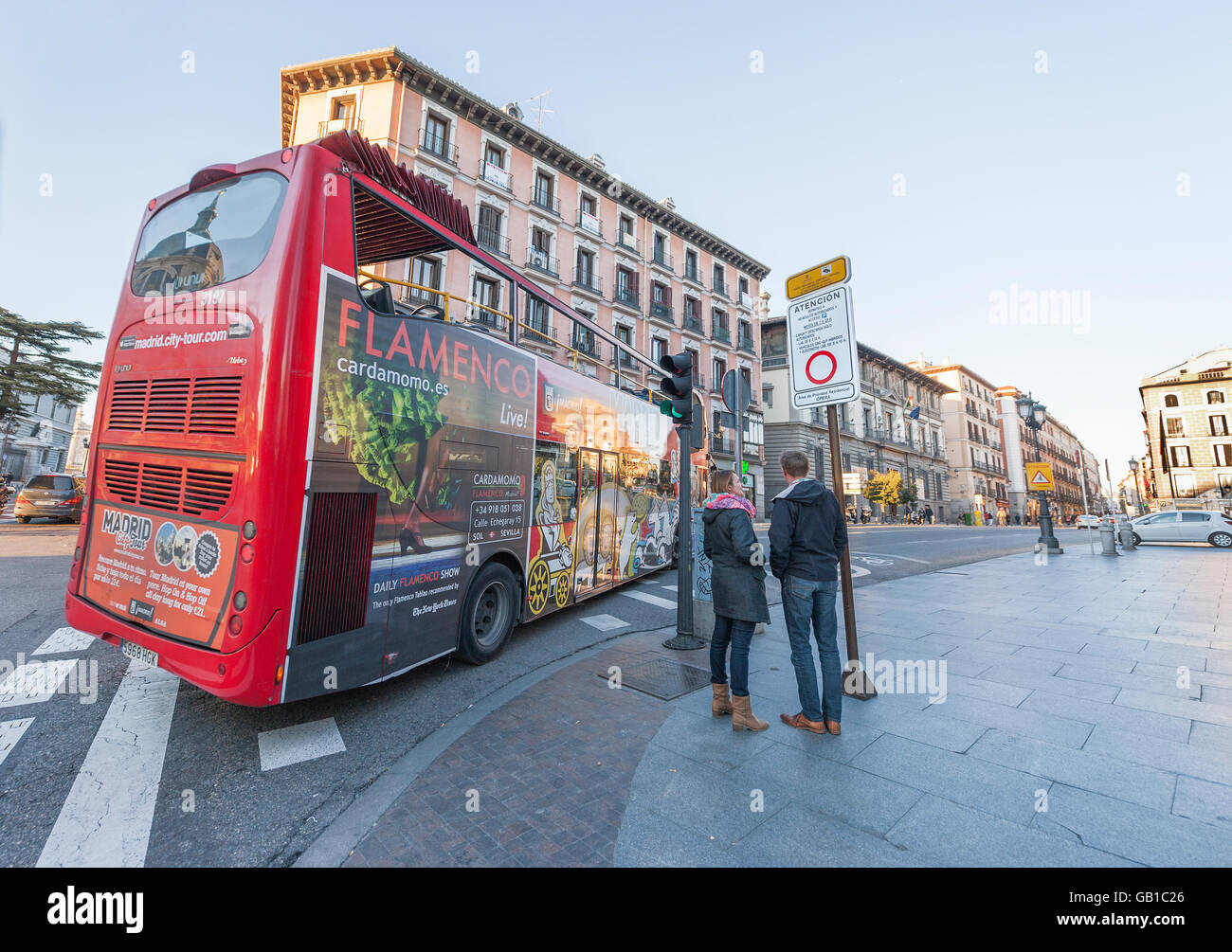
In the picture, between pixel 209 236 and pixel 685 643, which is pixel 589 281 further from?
pixel 209 236

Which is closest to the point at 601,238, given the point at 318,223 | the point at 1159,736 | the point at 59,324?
the point at 318,223

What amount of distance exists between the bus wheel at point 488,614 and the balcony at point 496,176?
24364mm

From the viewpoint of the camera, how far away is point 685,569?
18.6 ft

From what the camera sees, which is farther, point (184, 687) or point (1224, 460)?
point (1224, 460)

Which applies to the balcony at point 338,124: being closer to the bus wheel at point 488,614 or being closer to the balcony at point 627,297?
the balcony at point 627,297

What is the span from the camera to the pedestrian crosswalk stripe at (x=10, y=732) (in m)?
3.21

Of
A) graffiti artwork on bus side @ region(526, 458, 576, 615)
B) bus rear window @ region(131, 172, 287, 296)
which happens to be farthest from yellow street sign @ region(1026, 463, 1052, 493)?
bus rear window @ region(131, 172, 287, 296)

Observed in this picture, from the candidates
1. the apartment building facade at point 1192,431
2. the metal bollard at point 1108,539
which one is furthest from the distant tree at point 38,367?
the apartment building facade at point 1192,431

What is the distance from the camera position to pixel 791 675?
15.6ft

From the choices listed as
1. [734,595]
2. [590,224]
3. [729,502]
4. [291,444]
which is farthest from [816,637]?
[590,224]

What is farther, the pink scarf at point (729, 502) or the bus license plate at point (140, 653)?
the pink scarf at point (729, 502)

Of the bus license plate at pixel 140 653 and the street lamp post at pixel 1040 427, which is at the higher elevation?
the street lamp post at pixel 1040 427
